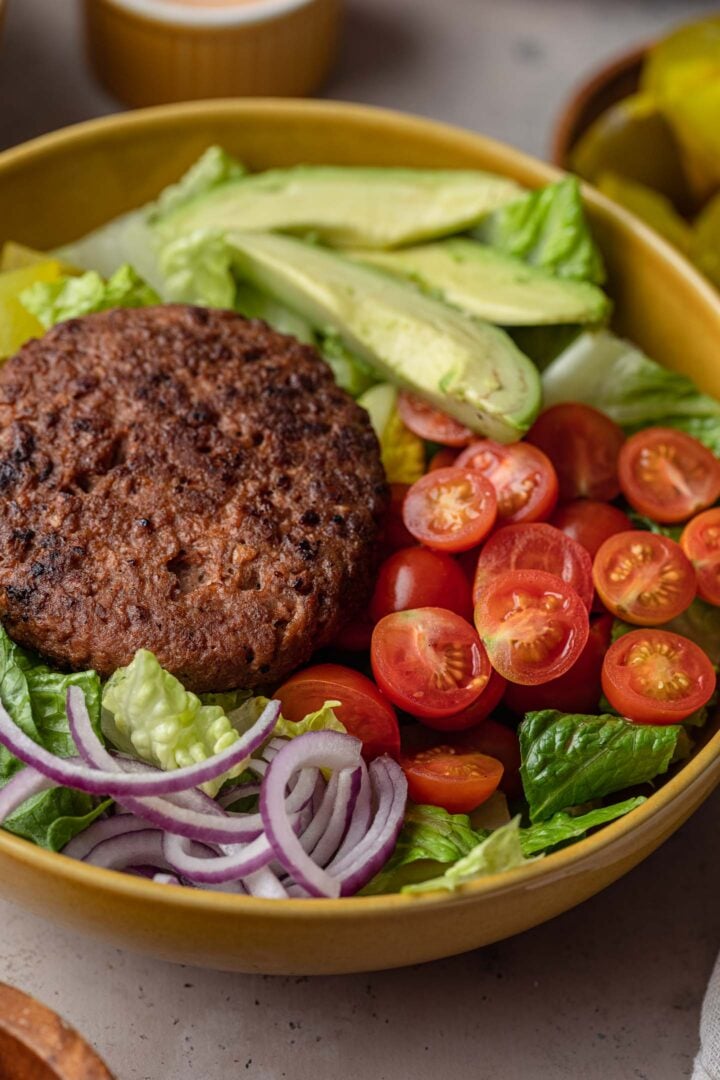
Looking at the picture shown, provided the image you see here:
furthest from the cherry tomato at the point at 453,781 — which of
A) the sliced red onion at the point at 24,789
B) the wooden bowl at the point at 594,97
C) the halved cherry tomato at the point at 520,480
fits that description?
the wooden bowl at the point at 594,97

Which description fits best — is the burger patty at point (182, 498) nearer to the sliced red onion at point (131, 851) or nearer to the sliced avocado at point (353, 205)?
the sliced red onion at point (131, 851)

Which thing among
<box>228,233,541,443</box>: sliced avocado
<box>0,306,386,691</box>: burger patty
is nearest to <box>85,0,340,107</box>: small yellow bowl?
<box>228,233,541,443</box>: sliced avocado

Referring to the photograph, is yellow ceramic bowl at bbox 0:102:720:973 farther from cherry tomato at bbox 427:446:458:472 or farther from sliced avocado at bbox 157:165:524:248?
cherry tomato at bbox 427:446:458:472

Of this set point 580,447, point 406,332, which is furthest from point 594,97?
point 580,447

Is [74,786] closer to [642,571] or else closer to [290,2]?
[642,571]

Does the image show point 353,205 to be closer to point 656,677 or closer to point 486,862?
point 656,677

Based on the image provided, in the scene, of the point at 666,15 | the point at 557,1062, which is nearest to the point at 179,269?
the point at 557,1062

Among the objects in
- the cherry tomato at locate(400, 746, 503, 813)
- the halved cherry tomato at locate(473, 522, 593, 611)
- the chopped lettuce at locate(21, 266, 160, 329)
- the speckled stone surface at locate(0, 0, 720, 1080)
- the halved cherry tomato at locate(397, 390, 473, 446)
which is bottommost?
the speckled stone surface at locate(0, 0, 720, 1080)
